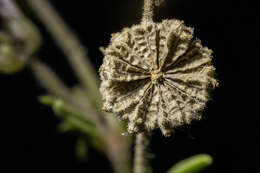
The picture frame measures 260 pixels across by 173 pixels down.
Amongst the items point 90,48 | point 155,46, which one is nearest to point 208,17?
point 90,48

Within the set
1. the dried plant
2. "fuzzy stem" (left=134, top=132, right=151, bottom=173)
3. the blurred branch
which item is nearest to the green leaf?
"fuzzy stem" (left=134, top=132, right=151, bottom=173)

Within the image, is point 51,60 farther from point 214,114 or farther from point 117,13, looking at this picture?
point 214,114

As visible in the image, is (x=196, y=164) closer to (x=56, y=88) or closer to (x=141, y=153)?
(x=141, y=153)

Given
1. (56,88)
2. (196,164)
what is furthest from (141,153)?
(56,88)

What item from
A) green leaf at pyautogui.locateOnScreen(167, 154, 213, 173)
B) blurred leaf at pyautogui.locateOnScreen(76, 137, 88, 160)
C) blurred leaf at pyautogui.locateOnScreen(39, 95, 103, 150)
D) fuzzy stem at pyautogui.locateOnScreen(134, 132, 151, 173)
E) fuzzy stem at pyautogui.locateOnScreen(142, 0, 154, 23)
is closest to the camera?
fuzzy stem at pyautogui.locateOnScreen(142, 0, 154, 23)

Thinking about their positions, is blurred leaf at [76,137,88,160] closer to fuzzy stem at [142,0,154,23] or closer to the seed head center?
the seed head center

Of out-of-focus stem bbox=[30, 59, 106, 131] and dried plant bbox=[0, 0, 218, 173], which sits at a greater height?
out-of-focus stem bbox=[30, 59, 106, 131]
